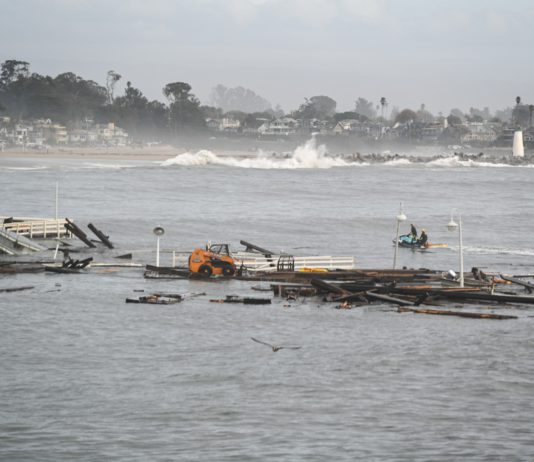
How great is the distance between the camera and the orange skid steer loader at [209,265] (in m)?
42.7

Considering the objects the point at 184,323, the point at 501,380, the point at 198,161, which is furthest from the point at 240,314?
the point at 198,161

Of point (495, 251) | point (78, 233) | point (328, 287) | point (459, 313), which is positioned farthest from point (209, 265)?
point (495, 251)

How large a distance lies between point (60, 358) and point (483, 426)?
11.8 m

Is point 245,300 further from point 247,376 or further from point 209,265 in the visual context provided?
point 247,376

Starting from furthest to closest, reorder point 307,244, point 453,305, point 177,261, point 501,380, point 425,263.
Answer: point 307,244 < point 425,263 < point 177,261 < point 453,305 < point 501,380

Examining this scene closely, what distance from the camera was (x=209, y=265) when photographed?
4269cm

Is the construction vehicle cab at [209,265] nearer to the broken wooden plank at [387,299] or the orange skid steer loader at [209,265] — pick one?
the orange skid steer loader at [209,265]

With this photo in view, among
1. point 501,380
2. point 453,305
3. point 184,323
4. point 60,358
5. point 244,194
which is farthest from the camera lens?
point 244,194

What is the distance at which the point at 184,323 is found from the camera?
34.6 metres

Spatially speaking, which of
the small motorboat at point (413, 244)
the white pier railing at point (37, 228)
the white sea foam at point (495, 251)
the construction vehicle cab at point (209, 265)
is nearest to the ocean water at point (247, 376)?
the construction vehicle cab at point (209, 265)

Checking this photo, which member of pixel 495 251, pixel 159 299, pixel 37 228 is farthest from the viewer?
pixel 495 251

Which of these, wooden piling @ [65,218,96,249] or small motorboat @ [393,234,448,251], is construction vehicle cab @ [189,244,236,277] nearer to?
wooden piling @ [65,218,96,249]

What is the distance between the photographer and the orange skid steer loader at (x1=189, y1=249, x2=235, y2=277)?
42.7 m

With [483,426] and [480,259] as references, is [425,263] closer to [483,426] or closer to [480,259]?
[480,259]
